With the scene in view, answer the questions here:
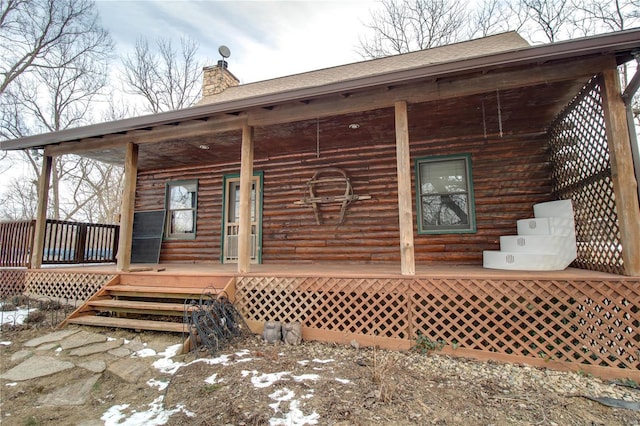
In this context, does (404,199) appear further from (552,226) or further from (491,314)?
(552,226)

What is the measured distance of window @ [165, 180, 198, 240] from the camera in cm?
741

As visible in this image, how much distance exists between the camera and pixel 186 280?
4.60m

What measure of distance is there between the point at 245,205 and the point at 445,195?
142 inches

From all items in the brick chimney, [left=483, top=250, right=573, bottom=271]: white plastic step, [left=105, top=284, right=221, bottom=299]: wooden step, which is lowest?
[left=105, top=284, right=221, bottom=299]: wooden step

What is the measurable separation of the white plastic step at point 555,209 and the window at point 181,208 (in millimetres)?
6889

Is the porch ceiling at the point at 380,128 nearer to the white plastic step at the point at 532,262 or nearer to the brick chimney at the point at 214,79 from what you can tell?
the white plastic step at the point at 532,262

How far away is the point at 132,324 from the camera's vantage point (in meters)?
3.97

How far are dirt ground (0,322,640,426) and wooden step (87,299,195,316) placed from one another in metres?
0.64

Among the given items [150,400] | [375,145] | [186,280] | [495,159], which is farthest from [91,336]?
[495,159]

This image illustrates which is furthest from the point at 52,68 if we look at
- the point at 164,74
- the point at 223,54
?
the point at 223,54

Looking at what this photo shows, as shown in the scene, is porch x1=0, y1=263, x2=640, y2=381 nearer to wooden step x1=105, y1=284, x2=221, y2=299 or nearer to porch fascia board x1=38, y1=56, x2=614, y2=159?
wooden step x1=105, y1=284, x2=221, y2=299

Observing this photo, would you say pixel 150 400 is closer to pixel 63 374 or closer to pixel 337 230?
pixel 63 374

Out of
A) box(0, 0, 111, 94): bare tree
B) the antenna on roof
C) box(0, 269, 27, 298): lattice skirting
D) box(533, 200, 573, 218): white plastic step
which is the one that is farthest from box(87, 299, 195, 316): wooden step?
box(0, 0, 111, 94): bare tree

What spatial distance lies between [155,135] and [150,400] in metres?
4.15
